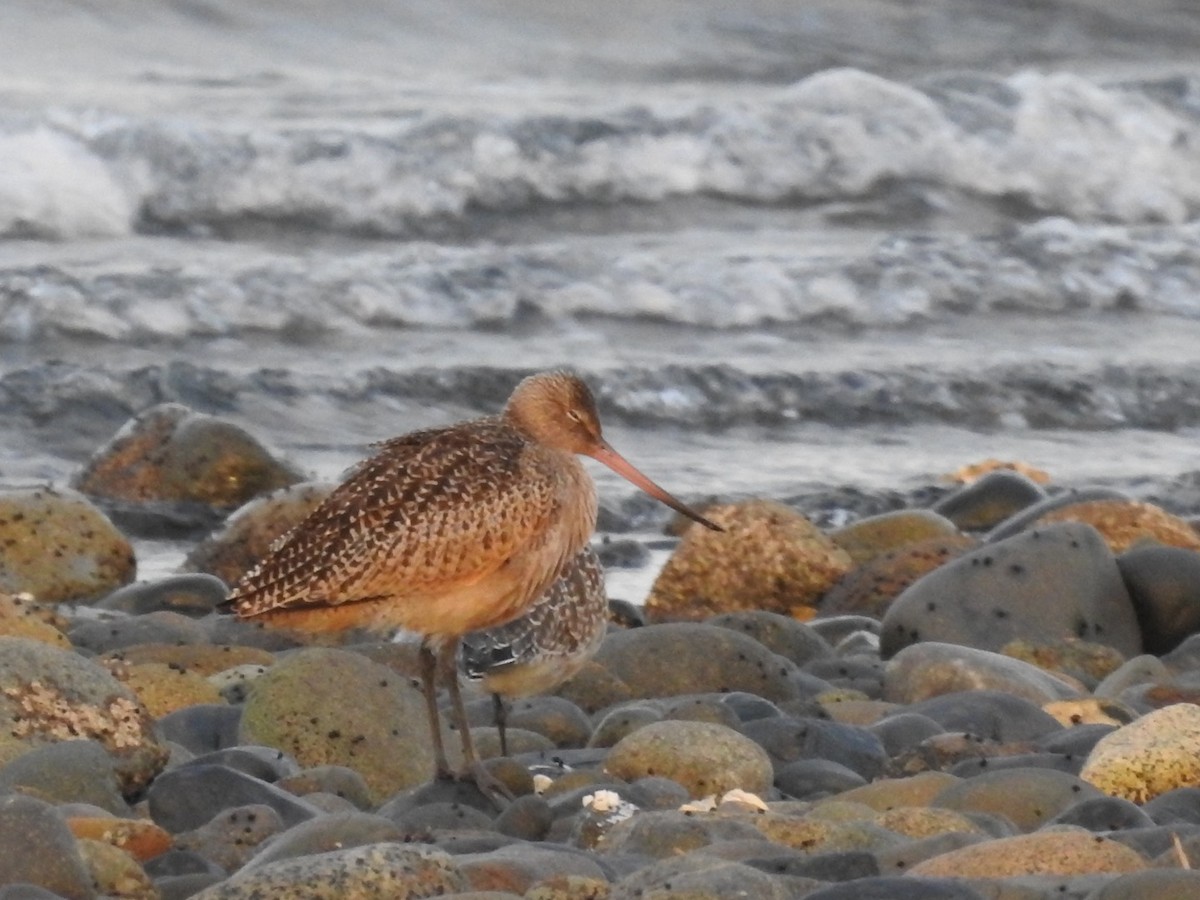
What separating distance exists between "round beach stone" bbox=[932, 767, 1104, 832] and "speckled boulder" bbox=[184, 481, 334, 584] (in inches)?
155

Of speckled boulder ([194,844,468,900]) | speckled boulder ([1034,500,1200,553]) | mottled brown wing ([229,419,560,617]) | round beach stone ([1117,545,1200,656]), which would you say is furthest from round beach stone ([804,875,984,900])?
speckled boulder ([1034,500,1200,553])

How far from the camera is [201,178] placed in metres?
16.3

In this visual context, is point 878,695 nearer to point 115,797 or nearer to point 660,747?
point 660,747

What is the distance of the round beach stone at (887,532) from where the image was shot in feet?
29.6

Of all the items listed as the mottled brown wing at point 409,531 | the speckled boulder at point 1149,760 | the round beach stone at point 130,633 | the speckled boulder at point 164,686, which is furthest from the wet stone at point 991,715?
the round beach stone at point 130,633

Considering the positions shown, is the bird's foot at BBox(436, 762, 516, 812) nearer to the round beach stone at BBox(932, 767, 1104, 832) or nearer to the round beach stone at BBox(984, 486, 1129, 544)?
the round beach stone at BBox(932, 767, 1104, 832)

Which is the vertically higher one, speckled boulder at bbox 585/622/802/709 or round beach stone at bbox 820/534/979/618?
speckled boulder at bbox 585/622/802/709

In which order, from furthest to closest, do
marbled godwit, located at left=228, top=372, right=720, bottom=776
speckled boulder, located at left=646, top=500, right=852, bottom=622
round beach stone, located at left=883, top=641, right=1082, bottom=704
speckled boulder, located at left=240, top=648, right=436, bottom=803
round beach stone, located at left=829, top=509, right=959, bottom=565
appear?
round beach stone, located at left=829, top=509, right=959, bottom=565 → speckled boulder, located at left=646, top=500, right=852, bottom=622 → round beach stone, located at left=883, top=641, right=1082, bottom=704 → speckled boulder, located at left=240, top=648, right=436, bottom=803 → marbled godwit, located at left=228, top=372, right=720, bottom=776

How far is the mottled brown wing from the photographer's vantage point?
554 cm

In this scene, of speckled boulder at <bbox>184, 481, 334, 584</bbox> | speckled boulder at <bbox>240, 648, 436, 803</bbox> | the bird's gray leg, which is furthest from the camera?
speckled boulder at <bbox>184, 481, 334, 584</bbox>

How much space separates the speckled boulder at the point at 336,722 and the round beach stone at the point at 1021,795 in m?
1.35

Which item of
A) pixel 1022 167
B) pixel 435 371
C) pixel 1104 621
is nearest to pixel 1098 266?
pixel 1022 167

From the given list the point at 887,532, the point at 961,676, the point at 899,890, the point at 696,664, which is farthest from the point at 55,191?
the point at 899,890

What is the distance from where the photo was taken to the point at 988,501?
982 cm
